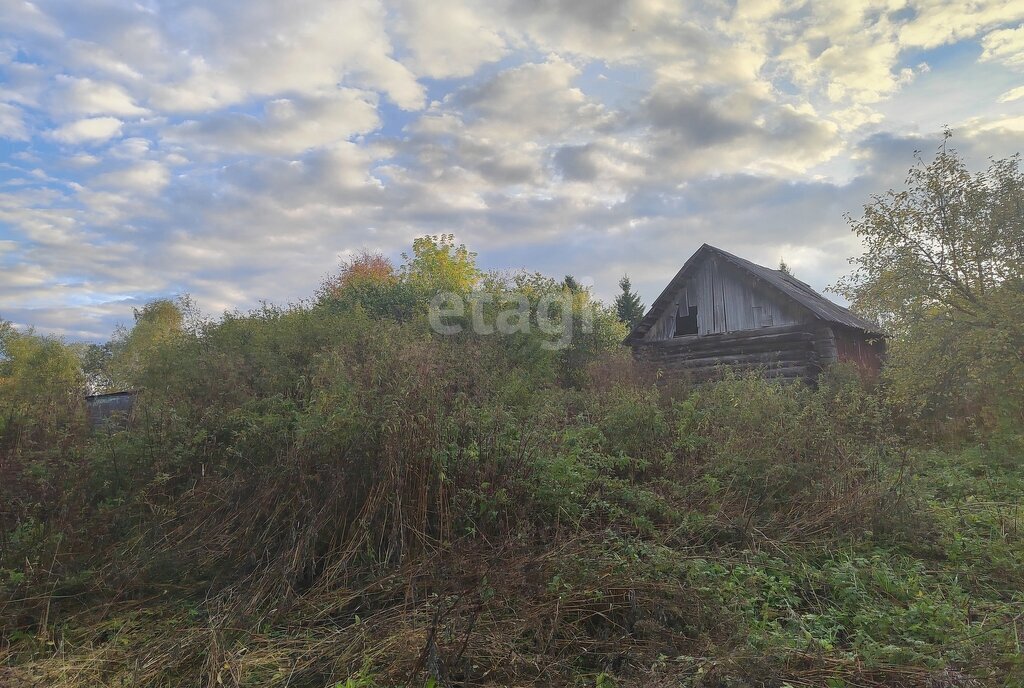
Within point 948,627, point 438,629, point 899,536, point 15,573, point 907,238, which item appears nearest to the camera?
point 438,629

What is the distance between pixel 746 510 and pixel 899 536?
1367 millimetres

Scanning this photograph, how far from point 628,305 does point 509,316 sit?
1056 inches

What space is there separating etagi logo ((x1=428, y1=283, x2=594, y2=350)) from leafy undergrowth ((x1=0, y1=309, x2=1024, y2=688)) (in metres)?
8.66

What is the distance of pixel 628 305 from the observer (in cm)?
4309

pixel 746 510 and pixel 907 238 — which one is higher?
pixel 907 238

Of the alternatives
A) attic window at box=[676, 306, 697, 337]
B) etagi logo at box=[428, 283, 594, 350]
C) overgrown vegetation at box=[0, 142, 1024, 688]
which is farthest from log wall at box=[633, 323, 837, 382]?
overgrown vegetation at box=[0, 142, 1024, 688]

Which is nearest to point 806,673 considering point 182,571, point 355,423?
point 355,423

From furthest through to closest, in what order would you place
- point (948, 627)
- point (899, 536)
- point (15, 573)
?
1. point (899, 536)
2. point (15, 573)
3. point (948, 627)

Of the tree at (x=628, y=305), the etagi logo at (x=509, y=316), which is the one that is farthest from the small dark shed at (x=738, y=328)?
the tree at (x=628, y=305)

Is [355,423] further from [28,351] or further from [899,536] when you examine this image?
[28,351]

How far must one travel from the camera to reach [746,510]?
5797mm

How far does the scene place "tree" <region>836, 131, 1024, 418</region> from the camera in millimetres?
9523

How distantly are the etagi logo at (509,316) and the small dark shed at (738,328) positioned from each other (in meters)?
2.54

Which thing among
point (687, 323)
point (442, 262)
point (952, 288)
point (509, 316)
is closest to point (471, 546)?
point (952, 288)
